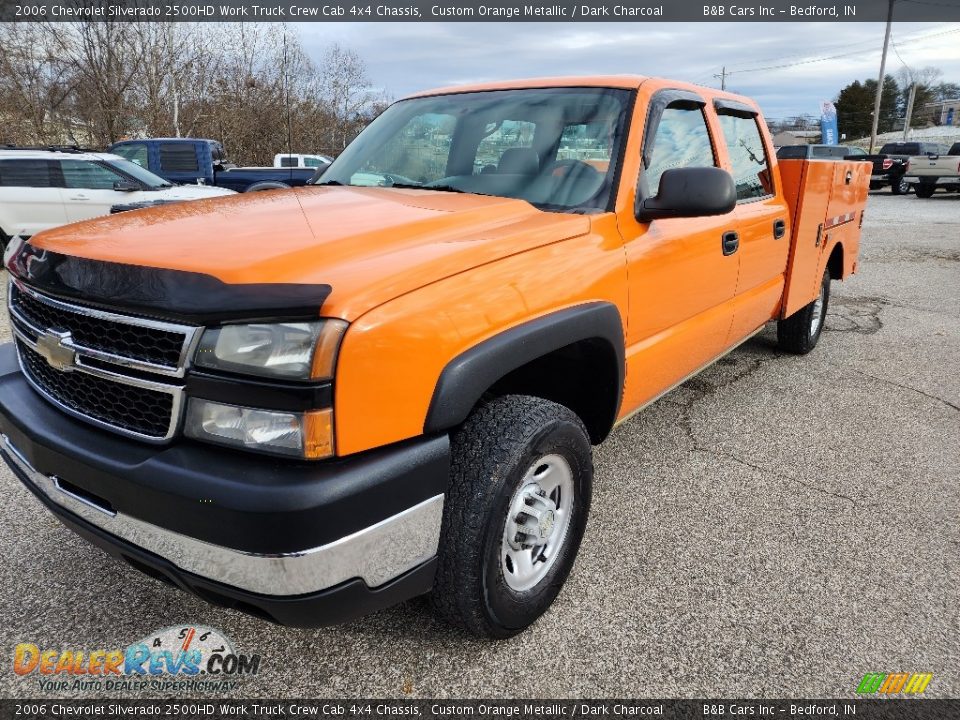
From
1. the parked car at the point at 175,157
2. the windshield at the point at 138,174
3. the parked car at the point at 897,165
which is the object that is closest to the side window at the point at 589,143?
the windshield at the point at 138,174

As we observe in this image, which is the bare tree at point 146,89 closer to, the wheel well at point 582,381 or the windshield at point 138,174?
the windshield at point 138,174

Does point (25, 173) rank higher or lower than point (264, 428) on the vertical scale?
higher

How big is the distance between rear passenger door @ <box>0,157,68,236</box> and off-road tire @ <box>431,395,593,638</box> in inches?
388

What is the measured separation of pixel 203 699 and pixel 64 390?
3.25ft

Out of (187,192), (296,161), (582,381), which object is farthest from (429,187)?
(296,161)

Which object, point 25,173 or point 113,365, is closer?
point 113,365

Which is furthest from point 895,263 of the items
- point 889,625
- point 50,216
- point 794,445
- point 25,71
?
point 25,71

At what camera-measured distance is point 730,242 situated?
10.6 ft

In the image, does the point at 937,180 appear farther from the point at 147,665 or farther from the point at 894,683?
the point at 147,665

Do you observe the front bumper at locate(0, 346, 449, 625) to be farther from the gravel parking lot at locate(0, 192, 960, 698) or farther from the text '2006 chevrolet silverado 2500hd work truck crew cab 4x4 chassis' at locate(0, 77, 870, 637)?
the gravel parking lot at locate(0, 192, 960, 698)

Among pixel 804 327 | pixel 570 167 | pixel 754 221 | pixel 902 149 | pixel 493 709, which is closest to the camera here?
pixel 493 709

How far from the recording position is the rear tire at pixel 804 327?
504 cm

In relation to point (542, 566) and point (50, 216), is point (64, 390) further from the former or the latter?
point (50, 216)

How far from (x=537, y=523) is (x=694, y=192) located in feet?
4.28
